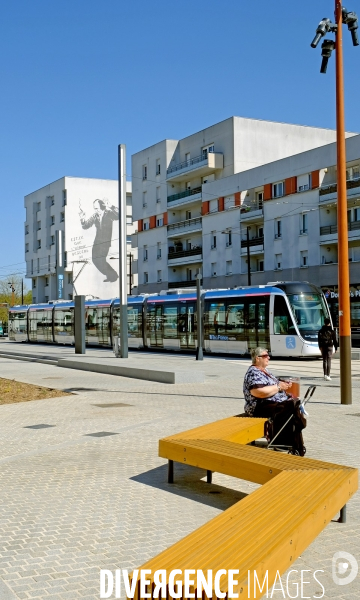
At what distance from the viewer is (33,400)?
1470 centimetres

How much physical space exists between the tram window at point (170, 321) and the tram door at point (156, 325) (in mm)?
386

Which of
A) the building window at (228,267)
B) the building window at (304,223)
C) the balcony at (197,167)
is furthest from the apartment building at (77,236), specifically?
the building window at (304,223)

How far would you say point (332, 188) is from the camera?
4553 centimetres

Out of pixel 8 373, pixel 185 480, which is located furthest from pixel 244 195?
pixel 185 480

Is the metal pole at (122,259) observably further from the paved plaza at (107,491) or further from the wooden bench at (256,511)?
the wooden bench at (256,511)

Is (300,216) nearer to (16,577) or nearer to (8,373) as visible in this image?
(8,373)

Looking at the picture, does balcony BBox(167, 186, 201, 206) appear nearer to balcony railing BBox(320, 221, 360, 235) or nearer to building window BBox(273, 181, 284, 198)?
building window BBox(273, 181, 284, 198)

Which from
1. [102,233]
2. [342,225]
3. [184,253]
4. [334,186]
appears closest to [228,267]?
[184,253]

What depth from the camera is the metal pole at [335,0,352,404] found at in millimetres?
13094

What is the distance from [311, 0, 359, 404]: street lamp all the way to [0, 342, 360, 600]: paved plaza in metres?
1.00

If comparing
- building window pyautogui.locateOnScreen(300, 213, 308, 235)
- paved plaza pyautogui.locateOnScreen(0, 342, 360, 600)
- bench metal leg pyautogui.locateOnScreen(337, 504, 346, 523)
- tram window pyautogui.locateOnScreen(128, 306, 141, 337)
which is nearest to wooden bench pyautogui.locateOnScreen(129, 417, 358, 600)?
bench metal leg pyautogui.locateOnScreen(337, 504, 346, 523)

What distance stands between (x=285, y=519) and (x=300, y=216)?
45402 mm

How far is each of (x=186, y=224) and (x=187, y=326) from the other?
31.0 meters

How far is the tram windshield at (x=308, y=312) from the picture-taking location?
27.3 meters
